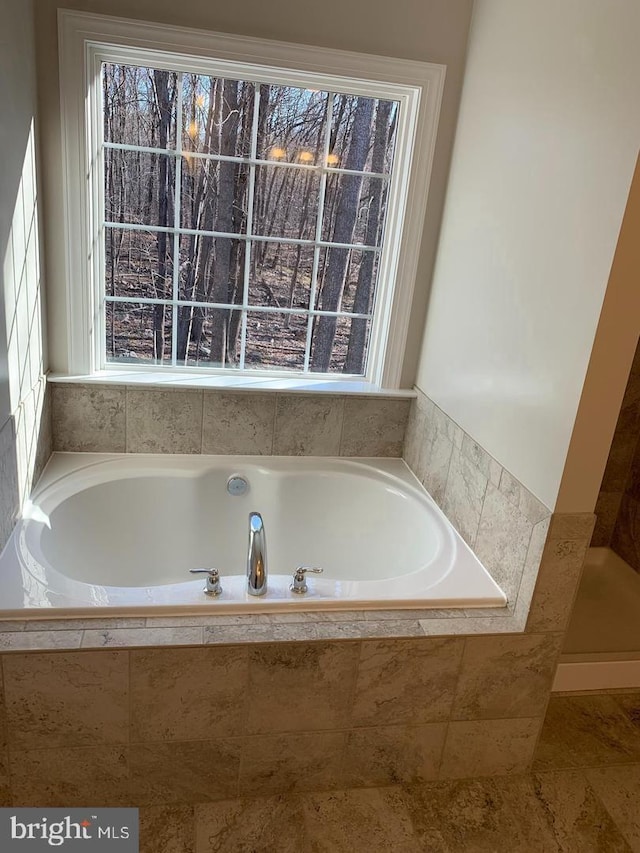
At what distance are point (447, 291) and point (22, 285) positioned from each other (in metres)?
1.52

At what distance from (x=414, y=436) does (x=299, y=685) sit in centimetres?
128

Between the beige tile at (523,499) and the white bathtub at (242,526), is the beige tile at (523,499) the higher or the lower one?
the higher one

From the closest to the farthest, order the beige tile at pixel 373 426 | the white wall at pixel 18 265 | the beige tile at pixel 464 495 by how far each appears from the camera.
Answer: the white wall at pixel 18 265
the beige tile at pixel 464 495
the beige tile at pixel 373 426

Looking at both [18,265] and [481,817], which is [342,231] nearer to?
[18,265]

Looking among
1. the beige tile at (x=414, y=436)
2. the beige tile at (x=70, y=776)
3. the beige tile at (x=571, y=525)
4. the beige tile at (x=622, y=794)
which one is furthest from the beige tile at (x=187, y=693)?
the beige tile at (x=414, y=436)

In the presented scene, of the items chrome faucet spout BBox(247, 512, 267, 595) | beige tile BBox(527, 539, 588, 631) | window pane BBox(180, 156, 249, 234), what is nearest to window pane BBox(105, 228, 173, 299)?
window pane BBox(180, 156, 249, 234)

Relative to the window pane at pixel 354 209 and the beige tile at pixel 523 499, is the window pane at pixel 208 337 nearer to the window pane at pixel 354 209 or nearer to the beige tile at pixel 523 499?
the window pane at pixel 354 209

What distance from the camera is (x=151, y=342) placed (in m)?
2.62

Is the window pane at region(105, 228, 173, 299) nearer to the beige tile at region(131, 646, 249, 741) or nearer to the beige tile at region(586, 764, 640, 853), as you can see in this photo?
the beige tile at region(131, 646, 249, 741)

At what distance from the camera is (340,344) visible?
9.09 feet

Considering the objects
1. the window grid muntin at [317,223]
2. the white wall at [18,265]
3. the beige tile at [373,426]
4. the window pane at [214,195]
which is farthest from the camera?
the beige tile at [373,426]

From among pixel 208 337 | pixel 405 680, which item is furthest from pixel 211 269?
pixel 405 680

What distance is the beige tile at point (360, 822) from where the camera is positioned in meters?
1.64

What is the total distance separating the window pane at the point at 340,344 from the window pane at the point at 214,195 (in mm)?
562
